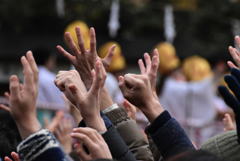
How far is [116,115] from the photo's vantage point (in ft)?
10.1

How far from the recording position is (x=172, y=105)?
27.7ft

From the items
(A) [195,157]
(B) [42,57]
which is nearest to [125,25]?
(B) [42,57]

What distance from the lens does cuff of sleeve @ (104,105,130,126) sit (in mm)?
3066

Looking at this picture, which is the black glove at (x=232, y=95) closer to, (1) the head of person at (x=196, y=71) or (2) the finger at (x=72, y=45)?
(2) the finger at (x=72, y=45)

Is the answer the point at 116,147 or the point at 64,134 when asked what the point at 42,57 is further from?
the point at 116,147

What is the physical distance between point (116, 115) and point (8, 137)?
53 cm

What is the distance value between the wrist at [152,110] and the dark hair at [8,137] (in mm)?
794

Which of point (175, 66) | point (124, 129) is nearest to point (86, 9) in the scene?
point (175, 66)

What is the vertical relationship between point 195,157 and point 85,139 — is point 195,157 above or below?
below

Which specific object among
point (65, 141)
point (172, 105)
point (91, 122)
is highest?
point (91, 122)

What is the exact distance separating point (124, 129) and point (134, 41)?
413 inches

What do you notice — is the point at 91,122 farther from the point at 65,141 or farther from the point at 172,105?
the point at 172,105

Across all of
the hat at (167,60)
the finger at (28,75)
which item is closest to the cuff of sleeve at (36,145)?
the finger at (28,75)

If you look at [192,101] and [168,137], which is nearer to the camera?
[168,137]
